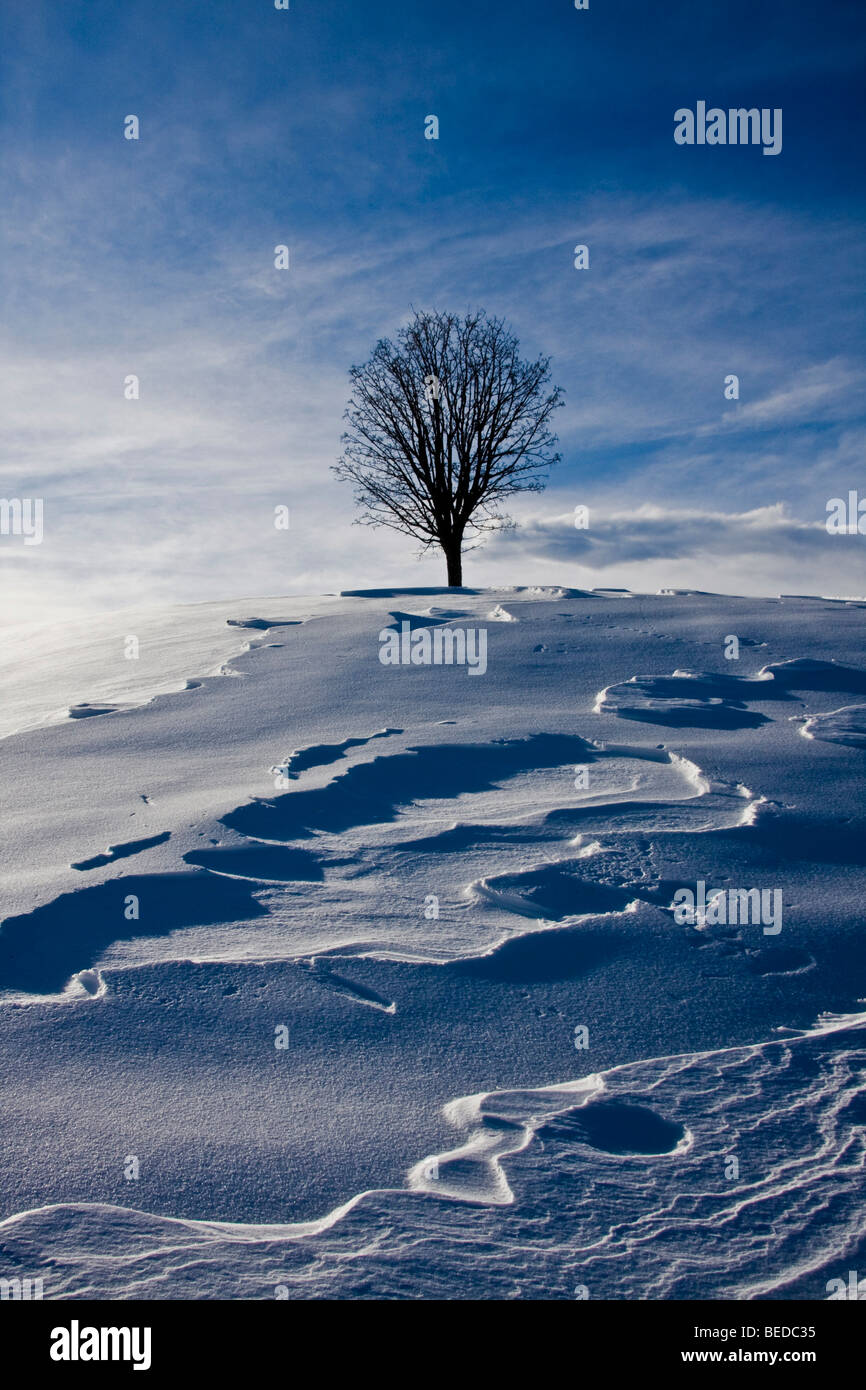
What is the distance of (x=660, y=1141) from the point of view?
254 cm

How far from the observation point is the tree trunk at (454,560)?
813 inches

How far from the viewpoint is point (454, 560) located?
2077 centimetres

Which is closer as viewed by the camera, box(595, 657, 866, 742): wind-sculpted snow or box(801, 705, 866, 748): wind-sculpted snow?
box(801, 705, 866, 748): wind-sculpted snow

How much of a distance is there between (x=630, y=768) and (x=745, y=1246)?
2899 mm

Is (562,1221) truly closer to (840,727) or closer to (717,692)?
(840,727)

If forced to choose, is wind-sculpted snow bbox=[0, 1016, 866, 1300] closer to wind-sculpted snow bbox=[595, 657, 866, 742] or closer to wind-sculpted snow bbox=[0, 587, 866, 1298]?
wind-sculpted snow bbox=[0, 587, 866, 1298]

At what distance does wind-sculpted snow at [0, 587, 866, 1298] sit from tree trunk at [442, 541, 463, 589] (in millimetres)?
15180

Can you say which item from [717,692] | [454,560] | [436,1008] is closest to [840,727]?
[717,692]

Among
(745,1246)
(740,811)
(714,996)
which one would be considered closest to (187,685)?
(740,811)

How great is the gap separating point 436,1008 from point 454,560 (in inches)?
718

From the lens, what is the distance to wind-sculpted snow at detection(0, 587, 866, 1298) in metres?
2.22

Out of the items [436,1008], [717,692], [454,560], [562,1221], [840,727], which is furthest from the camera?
[454,560]

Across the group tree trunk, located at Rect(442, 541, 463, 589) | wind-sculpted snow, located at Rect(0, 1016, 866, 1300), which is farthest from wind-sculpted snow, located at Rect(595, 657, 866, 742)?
tree trunk, located at Rect(442, 541, 463, 589)

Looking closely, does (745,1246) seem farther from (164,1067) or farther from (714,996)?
(164,1067)
